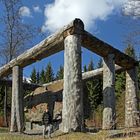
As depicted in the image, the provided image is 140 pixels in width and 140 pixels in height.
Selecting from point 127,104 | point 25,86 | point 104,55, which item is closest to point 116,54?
point 104,55

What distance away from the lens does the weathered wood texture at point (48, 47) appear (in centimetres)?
1579

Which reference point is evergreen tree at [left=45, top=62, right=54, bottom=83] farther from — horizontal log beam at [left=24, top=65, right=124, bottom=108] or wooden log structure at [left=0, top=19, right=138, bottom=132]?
wooden log structure at [left=0, top=19, right=138, bottom=132]

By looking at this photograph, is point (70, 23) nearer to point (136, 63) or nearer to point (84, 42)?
point (84, 42)

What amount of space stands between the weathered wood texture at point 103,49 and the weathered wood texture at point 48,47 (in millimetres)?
935

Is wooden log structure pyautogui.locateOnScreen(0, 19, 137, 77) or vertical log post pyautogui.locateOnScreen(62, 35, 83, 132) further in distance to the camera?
wooden log structure pyautogui.locateOnScreen(0, 19, 137, 77)

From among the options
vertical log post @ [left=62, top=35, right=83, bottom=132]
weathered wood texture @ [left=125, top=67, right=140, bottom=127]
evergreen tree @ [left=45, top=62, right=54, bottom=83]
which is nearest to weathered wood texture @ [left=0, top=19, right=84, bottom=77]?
vertical log post @ [left=62, top=35, right=83, bottom=132]

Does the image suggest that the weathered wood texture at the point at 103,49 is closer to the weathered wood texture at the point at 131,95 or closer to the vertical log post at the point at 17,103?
the weathered wood texture at the point at 131,95

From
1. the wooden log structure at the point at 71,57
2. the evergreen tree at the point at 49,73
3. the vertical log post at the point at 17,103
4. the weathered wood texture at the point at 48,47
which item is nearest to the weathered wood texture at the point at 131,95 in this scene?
the wooden log structure at the point at 71,57

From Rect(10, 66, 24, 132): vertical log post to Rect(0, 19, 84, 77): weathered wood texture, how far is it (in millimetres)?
515

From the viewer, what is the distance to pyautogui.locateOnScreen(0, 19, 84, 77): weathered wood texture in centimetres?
1579

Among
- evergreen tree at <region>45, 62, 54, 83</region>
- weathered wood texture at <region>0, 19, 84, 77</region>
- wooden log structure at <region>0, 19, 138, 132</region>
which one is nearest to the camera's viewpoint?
wooden log structure at <region>0, 19, 138, 132</region>

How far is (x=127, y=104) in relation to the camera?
2180 cm

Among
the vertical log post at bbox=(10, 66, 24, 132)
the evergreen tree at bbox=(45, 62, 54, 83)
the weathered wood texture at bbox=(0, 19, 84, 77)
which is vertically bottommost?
the vertical log post at bbox=(10, 66, 24, 132)

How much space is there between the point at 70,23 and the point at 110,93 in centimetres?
494
